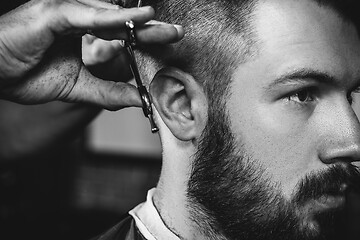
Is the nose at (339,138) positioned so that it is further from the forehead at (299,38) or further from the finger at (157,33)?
the finger at (157,33)

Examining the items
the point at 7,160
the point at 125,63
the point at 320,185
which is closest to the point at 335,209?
the point at 320,185

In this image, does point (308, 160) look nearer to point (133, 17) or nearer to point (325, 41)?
point (325, 41)

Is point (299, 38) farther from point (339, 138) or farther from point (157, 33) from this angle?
point (157, 33)

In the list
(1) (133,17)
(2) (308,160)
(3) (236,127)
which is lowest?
(2) (308,160)

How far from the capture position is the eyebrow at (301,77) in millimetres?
1755

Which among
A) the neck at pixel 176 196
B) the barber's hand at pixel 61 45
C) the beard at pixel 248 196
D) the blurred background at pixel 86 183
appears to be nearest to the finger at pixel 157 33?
the barber's hand at pixel 61 45

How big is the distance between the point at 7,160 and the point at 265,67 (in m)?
1.71

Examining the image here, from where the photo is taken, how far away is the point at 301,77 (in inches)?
69.6

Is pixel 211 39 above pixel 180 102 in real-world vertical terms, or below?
above

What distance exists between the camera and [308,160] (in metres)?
1.80

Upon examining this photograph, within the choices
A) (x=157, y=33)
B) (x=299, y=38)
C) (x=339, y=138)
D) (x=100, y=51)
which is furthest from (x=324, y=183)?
(x=100, y=51)

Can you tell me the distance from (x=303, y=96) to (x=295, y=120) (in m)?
0.08

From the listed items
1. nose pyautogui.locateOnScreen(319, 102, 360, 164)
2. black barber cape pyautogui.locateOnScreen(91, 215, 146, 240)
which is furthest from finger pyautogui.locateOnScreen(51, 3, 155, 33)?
black barber cape pyautogui.locateOnScreen(91, 215, 146, 240)

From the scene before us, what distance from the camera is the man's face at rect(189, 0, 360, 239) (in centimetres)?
177
